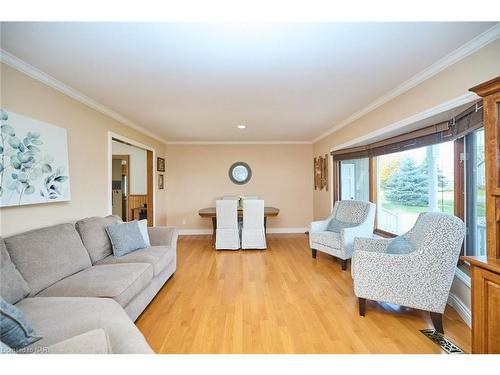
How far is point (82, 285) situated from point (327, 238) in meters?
3.05

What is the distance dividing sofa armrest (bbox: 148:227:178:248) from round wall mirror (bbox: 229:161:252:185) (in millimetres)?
2946

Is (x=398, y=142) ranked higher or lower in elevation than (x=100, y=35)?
lower

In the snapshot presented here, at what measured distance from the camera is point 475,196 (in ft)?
7.48

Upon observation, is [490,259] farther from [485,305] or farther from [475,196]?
[475,196]

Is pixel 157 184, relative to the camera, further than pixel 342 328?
Yes

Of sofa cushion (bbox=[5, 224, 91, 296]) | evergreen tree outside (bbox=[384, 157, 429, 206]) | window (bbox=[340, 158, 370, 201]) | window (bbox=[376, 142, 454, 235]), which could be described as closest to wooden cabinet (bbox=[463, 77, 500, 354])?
window (bbox=[376, 142, 454, 235])

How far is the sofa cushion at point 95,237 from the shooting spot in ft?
7.90

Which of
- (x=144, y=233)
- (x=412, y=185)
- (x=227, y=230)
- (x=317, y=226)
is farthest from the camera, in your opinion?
(x=227, y=230)

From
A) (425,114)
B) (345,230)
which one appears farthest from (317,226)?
(425,114)

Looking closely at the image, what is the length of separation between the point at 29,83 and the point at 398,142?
415cm

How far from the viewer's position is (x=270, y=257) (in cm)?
403

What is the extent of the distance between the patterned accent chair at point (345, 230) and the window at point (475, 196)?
117cm
